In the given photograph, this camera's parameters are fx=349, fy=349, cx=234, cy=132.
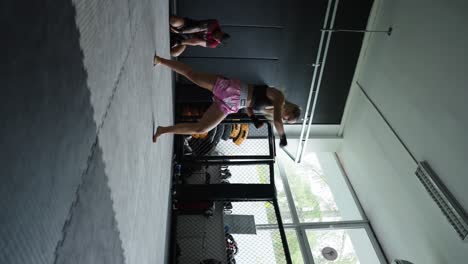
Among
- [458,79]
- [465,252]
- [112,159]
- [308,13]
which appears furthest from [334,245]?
[112,159]

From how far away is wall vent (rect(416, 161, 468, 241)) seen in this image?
10.1ft

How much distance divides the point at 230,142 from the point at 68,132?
11.4 ft

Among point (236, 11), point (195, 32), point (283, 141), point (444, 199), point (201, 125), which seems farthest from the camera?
point (236, 11)

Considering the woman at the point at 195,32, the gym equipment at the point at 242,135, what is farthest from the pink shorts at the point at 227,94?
the gym equipment at the point at 242,135

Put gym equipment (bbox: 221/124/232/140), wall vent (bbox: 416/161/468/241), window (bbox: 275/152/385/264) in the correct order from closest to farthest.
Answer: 1. wall vent (bbox: 416/161/468/241)
2. gym equipment (bbox: 221/124/232/140)
3. window (bbox: 275/152/385/264)

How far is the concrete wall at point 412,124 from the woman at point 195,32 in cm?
218

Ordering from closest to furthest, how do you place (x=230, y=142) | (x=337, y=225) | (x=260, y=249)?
(x=260, y=249) → (x=230, y=142) → (x=337, y=225)

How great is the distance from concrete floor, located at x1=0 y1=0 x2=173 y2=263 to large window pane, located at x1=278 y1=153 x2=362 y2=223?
142 inches

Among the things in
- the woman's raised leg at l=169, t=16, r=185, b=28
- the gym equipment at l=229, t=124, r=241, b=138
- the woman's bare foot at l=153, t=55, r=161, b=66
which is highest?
the woman's raised leg at l=169, t=16, r=185, b=28

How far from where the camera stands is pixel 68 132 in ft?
2.92

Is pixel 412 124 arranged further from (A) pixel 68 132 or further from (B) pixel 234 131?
(A) pixel 68 132

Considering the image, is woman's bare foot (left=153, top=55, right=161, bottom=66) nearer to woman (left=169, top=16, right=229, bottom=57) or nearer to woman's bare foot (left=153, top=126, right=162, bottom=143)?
woman's bare foot (left=153, top=126, right=162, bottom=143)

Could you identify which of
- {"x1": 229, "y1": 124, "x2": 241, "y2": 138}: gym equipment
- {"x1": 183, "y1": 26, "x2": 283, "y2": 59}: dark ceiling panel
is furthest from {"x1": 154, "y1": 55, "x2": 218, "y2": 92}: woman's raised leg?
{"x1": 183, "y1": 26, "x2": 283, "y2": 59}: dark ceiling panel

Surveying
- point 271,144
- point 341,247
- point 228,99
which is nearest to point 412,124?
point 271,144
